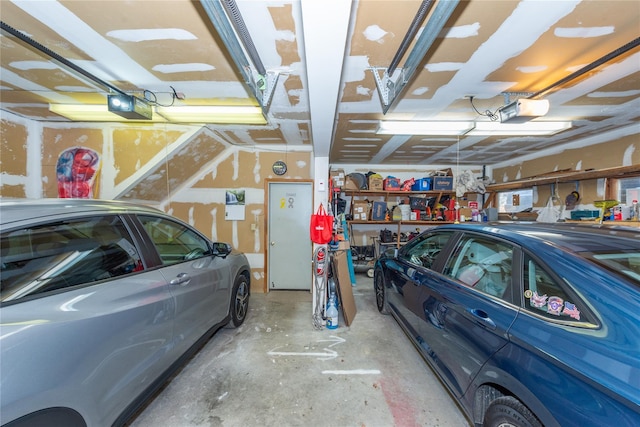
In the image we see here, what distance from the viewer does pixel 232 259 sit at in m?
2.90

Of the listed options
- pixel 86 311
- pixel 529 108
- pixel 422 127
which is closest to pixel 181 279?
pixel 86 311

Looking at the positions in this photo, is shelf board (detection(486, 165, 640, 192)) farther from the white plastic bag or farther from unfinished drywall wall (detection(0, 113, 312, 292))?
unfinished drywall wall (detection(0, 113, 312, 292))

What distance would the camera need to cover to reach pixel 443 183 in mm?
5309

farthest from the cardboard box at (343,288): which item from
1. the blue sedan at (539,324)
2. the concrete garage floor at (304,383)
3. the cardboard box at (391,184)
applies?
the cardboard box at (391,184)

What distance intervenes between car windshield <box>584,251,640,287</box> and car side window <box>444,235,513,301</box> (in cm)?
38

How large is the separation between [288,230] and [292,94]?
254 centimetres

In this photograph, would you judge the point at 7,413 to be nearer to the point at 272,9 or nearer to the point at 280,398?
Result: the point at 280,398

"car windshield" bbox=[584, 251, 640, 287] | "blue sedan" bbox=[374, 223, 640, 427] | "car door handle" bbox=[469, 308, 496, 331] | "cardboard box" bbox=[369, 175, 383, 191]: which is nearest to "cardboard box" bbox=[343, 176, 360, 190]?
"cardboard box" bbox=[369, 175, 383, 191]

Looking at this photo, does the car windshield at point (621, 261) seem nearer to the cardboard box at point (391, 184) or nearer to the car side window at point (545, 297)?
the car side window at point (545, 297)

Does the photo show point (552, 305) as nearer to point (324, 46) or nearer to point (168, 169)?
point (324, 46)

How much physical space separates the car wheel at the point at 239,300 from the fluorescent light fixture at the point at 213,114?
196cm

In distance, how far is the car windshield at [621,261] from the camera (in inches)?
41.1

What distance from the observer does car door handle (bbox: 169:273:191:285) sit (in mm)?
1845

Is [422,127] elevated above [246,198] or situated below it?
above
